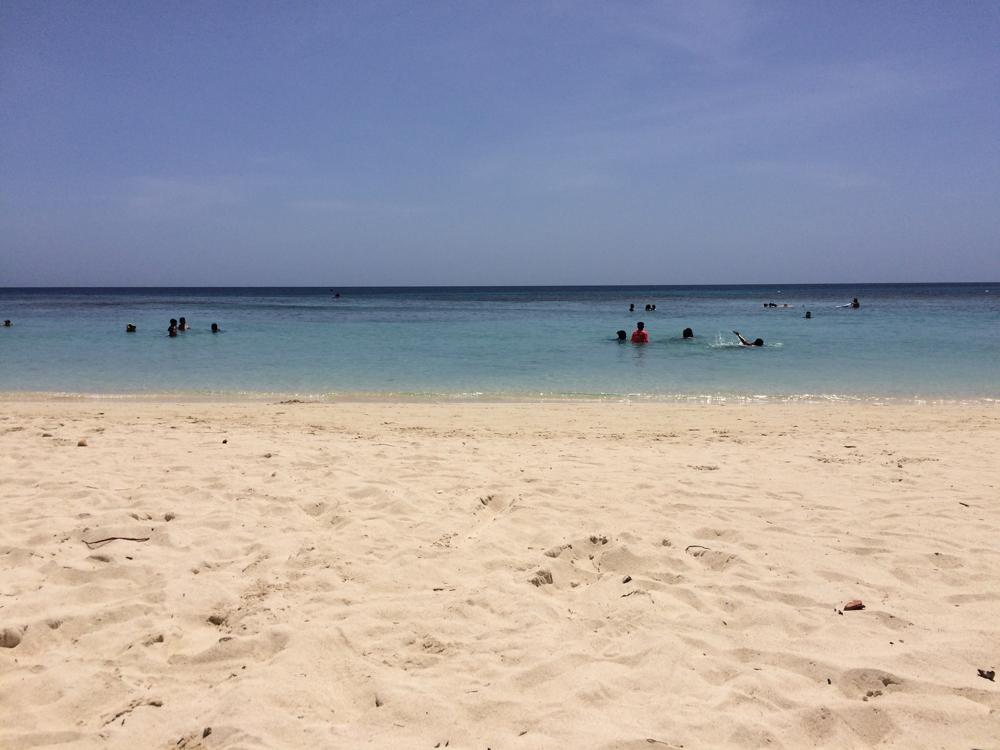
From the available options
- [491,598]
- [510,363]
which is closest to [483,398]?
[510,363]

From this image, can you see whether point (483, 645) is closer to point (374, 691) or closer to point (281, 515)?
point (374, 691)

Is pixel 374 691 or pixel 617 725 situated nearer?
pixel 617 725

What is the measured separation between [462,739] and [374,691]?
504mm

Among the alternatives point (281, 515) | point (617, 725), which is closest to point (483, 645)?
point (617, 725)

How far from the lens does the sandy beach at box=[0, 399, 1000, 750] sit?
8.71ft

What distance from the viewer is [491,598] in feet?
12.2

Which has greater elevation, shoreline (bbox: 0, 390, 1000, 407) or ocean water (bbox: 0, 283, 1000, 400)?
ocean water (bbox: 0, 283, 1000, 400)

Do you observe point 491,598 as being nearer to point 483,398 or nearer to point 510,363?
point 483,398

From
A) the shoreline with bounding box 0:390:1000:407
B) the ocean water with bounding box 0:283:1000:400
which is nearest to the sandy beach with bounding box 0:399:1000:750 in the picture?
the shoreline with bounding box 0:390:1000:407

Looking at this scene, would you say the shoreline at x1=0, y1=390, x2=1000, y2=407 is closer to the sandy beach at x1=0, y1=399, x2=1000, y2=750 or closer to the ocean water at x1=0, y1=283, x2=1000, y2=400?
the ocean water at x1=0, y1=283, x2=1000, y2=400

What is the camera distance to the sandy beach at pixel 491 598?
8.71ft

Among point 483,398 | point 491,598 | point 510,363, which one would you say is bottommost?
point 483,398

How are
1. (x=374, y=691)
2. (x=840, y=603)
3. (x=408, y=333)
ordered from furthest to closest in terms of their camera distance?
1. (x=408, y=333)
2. (x=840, y=603)
3. (x=374, y=691)

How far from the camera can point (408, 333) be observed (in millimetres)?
28734
